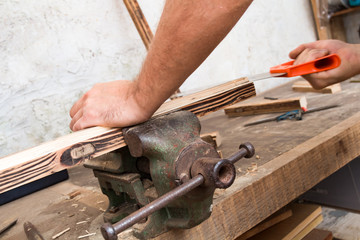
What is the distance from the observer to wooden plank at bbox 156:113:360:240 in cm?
94

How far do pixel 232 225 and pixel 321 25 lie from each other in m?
3.23

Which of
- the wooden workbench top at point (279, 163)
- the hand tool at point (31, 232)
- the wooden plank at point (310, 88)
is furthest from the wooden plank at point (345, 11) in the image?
the hand tool at point (31, 232)

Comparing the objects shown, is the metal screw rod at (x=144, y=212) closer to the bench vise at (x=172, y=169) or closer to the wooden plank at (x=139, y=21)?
the bench vise at (x=172, y=169)

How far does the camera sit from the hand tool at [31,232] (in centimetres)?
108

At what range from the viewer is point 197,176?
0.74m

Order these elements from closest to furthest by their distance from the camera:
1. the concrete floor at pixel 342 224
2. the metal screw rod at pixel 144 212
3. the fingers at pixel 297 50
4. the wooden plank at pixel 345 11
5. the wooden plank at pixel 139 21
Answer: the metal screw rod at pixel 144 212 < the fingers at pixel 297 50 < the concrete floor at pixel 342 224 < the wooden plank at pixel 139 21 < the wooden plank at pixel 345 11

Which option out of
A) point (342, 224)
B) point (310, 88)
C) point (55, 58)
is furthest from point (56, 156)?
point (310, 88)

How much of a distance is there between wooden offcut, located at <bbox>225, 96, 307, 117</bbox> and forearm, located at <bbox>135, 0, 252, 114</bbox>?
3.63 ft

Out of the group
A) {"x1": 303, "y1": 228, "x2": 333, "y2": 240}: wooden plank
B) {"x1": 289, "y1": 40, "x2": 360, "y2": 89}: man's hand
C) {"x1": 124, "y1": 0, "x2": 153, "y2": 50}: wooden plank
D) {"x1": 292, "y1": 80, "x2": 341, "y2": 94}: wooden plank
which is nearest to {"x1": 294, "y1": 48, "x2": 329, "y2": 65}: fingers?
{"x1": 289, "y1": 40, "x2": 360, "y2": 89}: man's hand

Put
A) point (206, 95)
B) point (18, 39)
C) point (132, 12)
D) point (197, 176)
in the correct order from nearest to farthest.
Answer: point (197, 176) → point (206, 95) → point (18, 39) → point (132, 12)

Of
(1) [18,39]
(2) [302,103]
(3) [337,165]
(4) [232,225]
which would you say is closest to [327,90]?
(2) [302,103]

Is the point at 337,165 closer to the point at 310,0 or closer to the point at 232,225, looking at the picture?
the point at 232,225

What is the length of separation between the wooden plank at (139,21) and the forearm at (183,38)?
5.19 ft

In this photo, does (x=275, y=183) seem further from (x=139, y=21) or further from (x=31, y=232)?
(x=139, y=21)
